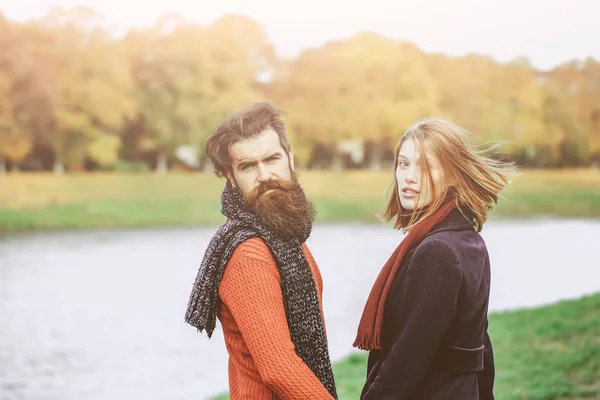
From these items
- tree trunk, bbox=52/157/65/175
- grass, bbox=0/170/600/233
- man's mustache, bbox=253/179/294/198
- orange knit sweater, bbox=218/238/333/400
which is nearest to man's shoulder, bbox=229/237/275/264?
orange knit sweater, bbox=218/238/333/400

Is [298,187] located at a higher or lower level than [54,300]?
higher

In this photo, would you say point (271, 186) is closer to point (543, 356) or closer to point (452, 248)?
point (452, 248)

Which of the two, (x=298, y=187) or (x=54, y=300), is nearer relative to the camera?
(x=298, y=187)

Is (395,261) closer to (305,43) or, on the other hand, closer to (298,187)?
(298,187)

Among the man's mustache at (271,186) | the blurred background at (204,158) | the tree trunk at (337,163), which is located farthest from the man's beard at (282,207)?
the tree trunk at (337,163)

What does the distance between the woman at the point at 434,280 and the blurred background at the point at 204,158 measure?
10.6 feet

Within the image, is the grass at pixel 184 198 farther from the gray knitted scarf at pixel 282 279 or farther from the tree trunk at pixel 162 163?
the gray knitted scarf at pixel 282 279

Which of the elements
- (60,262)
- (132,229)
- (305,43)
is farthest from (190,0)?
(60,262)

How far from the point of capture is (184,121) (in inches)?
219

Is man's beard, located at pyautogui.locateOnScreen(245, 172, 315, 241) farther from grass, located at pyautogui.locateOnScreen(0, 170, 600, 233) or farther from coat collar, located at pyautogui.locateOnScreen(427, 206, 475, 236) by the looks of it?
grass, located at pyautogui.locateOnScreen(0, 170, 600, 233)

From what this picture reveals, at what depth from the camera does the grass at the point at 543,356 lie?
3.79 m

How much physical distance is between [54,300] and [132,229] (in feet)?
2.91

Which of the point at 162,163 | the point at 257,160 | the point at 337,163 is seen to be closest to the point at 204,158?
the point at 162,163

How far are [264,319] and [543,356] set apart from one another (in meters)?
3.41
